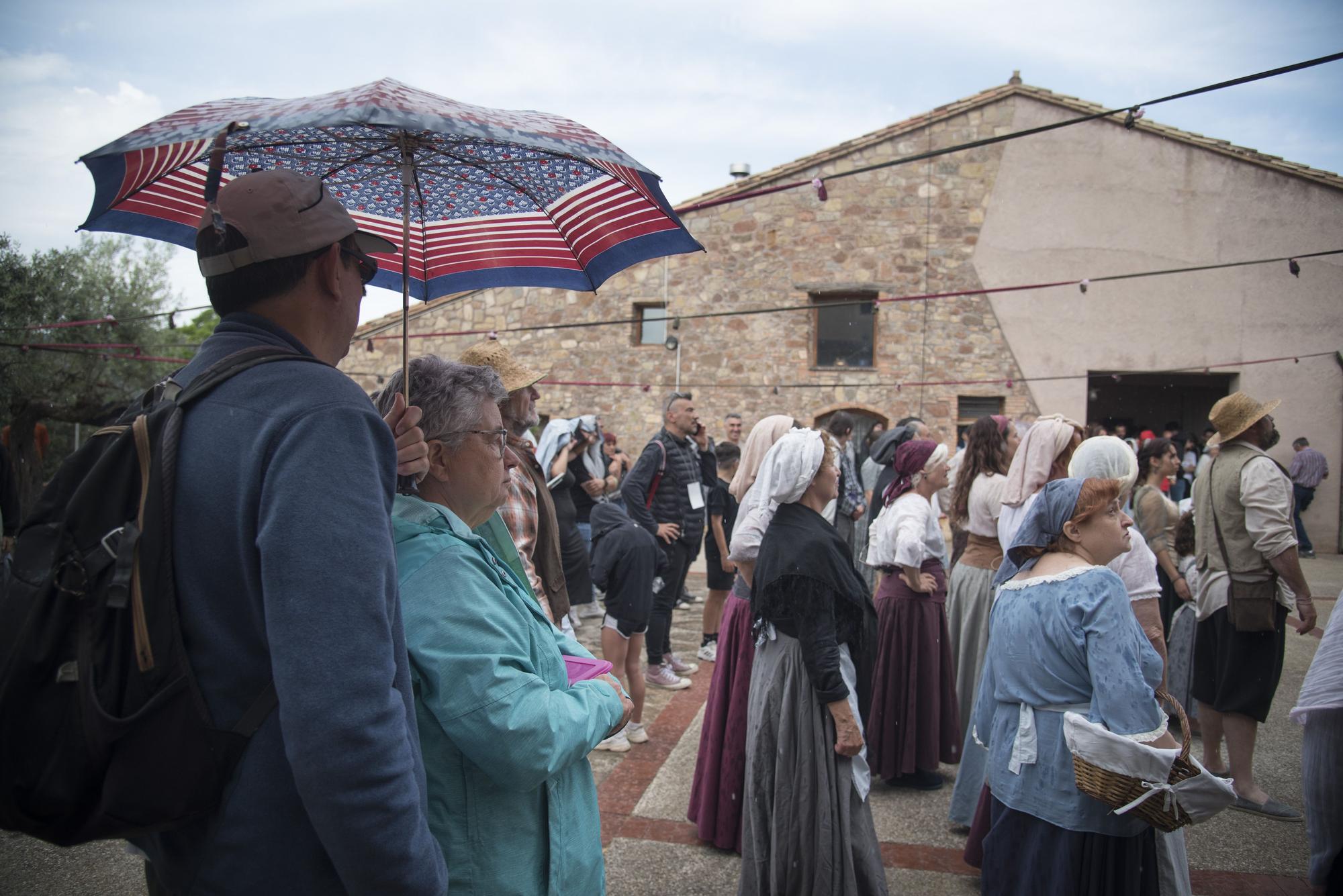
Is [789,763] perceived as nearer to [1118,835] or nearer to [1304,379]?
[1118,835]

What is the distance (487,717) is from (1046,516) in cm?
198

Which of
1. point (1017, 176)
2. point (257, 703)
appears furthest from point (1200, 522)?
point (1017, 176)

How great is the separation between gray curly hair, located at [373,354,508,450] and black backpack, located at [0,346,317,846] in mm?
628

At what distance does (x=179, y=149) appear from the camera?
2.03 m

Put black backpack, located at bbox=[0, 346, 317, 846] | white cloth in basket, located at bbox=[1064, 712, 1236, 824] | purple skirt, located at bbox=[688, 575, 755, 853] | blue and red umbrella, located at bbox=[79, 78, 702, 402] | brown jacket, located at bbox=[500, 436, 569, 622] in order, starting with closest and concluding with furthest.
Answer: black backpack, located at bbox=[0, 346, 317, 846] < blue and red umbrella, located at bbox=[79, 78, 702, 402] < white cloth in basket, located at bbox=[1064, 712, 1236, 824] < brown jacket, located at bbox=[500, 436, 569, 622] < purple skirt, located at bbox=[688, 575, 755, 853]

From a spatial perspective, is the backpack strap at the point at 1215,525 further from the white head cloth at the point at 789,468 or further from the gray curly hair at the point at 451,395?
the gray curly hair at the point at 451,395

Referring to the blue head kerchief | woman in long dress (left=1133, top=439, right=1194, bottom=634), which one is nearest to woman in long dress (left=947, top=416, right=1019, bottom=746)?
woman in long dress (left=1133, top=439, right=1194, bottom=634)

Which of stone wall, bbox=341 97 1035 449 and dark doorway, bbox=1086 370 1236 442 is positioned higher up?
stone wall, bbox=341 97 1035 449

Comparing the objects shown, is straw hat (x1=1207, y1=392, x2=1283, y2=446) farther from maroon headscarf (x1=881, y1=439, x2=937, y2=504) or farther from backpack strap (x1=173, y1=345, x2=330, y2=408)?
backpack strap (x1=173, y1=345, x2=330, y2=408)

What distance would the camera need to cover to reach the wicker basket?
2.27m

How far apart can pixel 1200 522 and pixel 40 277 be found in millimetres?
11325

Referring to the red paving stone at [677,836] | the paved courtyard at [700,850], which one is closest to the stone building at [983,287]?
the red paving stone at [677,836]

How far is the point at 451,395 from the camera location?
1.74m

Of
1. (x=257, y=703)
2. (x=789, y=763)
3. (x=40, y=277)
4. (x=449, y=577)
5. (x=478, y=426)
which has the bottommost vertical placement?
(x=789, y=763)
